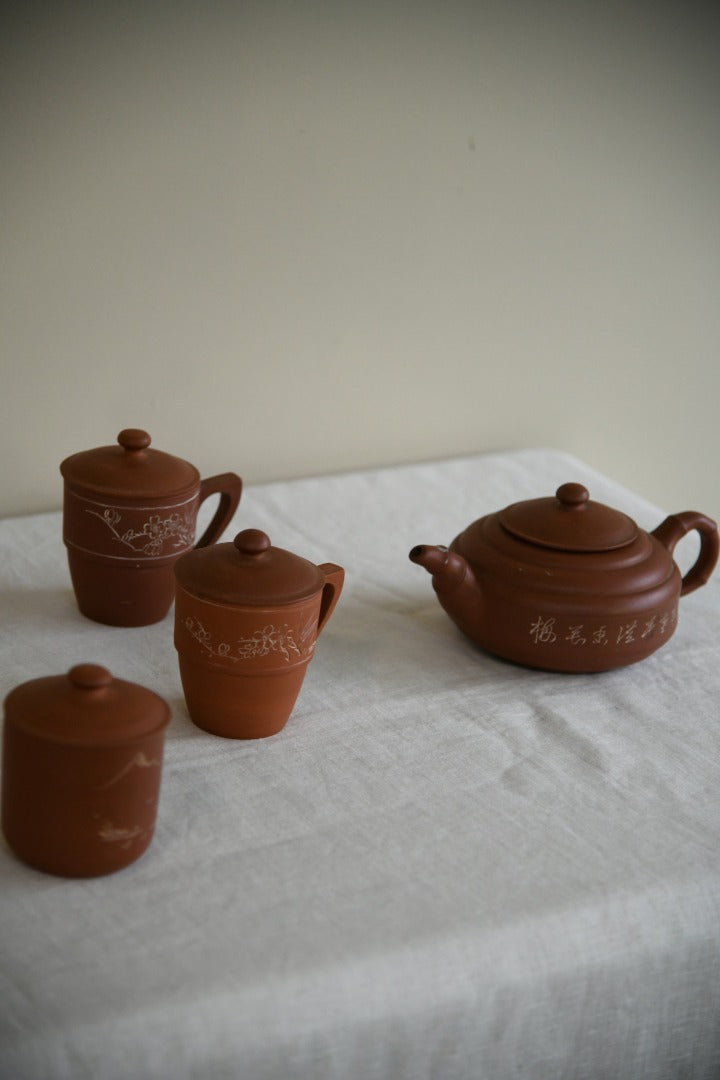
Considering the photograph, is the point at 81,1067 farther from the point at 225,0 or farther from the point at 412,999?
the point at 225,0

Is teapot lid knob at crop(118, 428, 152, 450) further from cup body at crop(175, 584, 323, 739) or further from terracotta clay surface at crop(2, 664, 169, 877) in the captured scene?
terracotta clay surface at crop(2, 664, 169, 877)

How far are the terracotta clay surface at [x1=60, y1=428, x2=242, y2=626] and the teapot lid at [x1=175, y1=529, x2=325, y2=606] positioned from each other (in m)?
0.12

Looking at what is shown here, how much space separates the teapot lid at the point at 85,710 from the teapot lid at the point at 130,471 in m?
0.27

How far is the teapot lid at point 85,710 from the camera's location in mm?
623

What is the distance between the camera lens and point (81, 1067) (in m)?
0.56

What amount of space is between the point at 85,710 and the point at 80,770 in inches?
1.3

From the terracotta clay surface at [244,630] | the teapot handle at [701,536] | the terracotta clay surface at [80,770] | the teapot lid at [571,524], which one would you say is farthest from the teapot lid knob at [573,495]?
the terracotta clay surface at [80,770]

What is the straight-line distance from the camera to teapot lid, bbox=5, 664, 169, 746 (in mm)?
623

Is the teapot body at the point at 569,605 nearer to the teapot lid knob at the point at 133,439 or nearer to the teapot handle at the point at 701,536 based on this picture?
the teapot handle at the point at 701,536

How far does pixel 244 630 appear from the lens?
78cm

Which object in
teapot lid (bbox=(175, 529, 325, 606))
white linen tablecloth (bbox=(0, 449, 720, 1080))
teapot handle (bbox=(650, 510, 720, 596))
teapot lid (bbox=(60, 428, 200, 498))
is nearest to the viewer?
white linen tablecloth (bbox=(0, 449, 720, 1080))

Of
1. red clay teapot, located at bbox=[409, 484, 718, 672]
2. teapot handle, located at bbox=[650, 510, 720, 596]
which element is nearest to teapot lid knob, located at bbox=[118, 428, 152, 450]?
red clay teapot, located at bbox=[409, 484, 718, 672]

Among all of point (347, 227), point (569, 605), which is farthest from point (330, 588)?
point (347, 227)

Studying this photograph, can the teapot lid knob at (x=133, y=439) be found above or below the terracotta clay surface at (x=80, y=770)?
above
